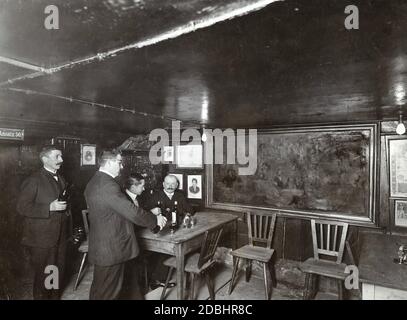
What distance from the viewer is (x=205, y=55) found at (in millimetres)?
1724

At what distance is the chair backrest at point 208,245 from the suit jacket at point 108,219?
0.98 metres

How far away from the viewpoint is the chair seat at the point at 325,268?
12.2ft

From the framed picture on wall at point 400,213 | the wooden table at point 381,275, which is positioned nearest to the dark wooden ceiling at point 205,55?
the wooden table at point 381,275

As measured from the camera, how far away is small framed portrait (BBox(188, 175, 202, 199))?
19.9 feet

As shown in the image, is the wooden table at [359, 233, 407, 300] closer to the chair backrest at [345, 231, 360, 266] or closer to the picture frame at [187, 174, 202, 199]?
the chair backrest at [345, 231, 360, 266]

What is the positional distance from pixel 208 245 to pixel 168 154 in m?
2.96

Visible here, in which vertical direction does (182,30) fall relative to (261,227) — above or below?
above

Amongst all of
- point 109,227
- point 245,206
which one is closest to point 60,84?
point 109,227

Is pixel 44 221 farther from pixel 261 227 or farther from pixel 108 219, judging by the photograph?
pixel 261 227

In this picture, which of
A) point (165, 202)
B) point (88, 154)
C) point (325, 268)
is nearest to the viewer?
point (325, 268)

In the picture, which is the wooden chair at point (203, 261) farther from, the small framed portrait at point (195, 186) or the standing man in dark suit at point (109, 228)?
the small framed portrait at point (195, 186)

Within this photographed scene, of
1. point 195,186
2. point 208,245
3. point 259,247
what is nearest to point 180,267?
point 208,245

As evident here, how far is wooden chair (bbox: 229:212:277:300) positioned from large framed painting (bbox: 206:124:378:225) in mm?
319

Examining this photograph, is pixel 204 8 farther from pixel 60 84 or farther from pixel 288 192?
pixel 288 192
